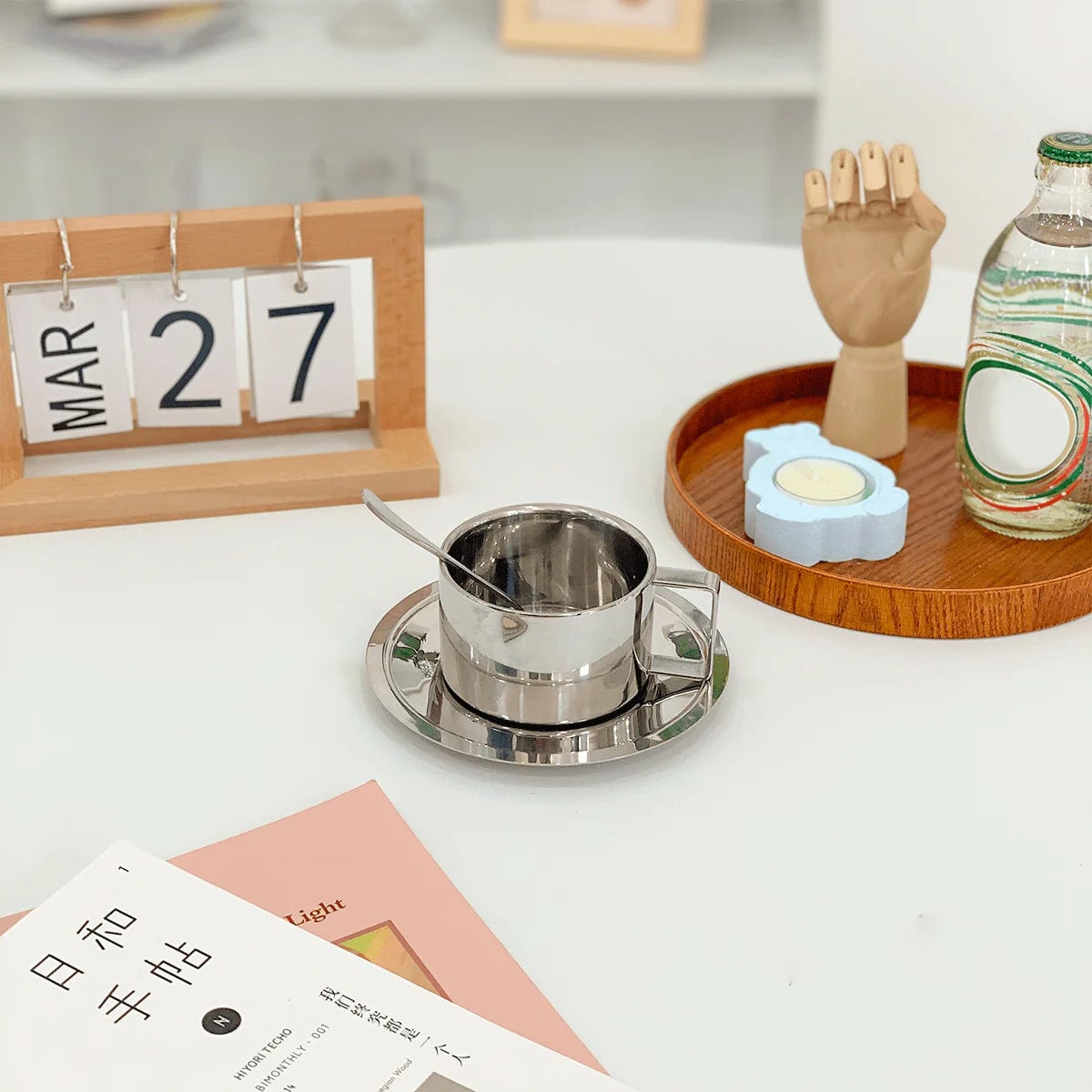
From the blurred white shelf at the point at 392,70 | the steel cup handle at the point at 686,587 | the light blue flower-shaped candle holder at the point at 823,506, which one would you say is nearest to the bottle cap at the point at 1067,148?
the light blue flower-shaped candle holder at the point at 823,506

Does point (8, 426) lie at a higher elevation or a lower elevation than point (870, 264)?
lower

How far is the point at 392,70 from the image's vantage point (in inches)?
82.3

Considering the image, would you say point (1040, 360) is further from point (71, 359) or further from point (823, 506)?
point (71, 359)

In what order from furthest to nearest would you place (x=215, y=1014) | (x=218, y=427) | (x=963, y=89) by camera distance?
1. (x=963, y=89)
2. (x=218, y=427)
3. (x=215, y=1014)

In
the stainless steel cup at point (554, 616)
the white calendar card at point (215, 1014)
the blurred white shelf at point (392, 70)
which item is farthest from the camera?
the blurred white shelf at point (392, 70)

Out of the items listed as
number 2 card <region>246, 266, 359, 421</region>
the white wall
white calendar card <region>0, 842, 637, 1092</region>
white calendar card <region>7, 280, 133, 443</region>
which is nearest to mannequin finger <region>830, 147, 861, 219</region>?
number 2 card <region>246, 266, 359, 421</region>

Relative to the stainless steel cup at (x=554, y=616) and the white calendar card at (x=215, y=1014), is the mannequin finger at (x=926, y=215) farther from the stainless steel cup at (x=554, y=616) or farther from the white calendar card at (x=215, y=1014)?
the white calendar card at (x=215, y=1014)

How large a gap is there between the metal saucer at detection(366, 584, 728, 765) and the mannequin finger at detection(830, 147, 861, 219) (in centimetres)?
32

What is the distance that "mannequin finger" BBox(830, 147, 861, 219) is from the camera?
37.9 inches

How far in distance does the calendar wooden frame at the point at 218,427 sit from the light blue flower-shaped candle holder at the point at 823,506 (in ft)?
0.79

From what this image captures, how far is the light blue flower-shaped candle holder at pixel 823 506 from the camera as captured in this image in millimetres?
889

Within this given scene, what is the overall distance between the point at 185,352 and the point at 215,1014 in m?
0.53

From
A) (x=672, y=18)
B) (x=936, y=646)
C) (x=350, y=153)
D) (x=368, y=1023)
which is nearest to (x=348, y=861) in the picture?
(x=368, y=1023)

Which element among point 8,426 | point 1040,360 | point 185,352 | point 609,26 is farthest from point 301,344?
point 609,26
